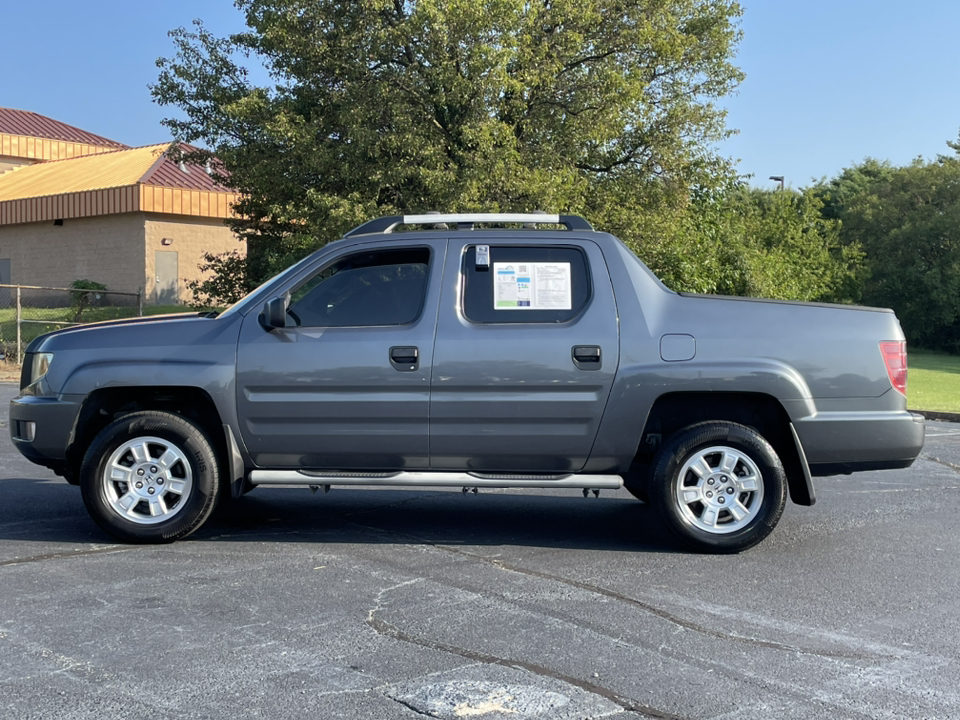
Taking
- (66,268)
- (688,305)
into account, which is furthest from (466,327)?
(66,268)

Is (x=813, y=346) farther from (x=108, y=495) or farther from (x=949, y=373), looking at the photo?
(x=949, y=373)

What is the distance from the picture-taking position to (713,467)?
6660mm

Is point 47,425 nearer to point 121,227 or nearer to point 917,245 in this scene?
point 121,227

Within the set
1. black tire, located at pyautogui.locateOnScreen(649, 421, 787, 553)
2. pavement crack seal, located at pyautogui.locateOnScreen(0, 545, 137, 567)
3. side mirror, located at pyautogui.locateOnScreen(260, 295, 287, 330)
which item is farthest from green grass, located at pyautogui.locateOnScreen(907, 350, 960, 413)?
pavement crack seal, located at pyautogui.locateOnScreen(0, 545, 137, 567)

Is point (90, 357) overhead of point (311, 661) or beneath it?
overhead

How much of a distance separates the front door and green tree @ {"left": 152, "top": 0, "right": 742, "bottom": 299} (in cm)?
1353

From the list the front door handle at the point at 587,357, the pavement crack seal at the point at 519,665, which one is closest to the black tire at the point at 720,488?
the front door handle at the point at 587,357

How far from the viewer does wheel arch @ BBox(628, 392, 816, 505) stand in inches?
263

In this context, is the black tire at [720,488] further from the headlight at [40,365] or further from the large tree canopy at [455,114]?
the large tree canopy at [455,114]

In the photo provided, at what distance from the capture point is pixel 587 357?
6484mm

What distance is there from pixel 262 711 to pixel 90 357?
3510 mm

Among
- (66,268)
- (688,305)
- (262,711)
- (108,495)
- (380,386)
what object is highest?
(66,268)

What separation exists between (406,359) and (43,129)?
5312cm

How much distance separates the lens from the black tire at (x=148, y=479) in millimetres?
6562
